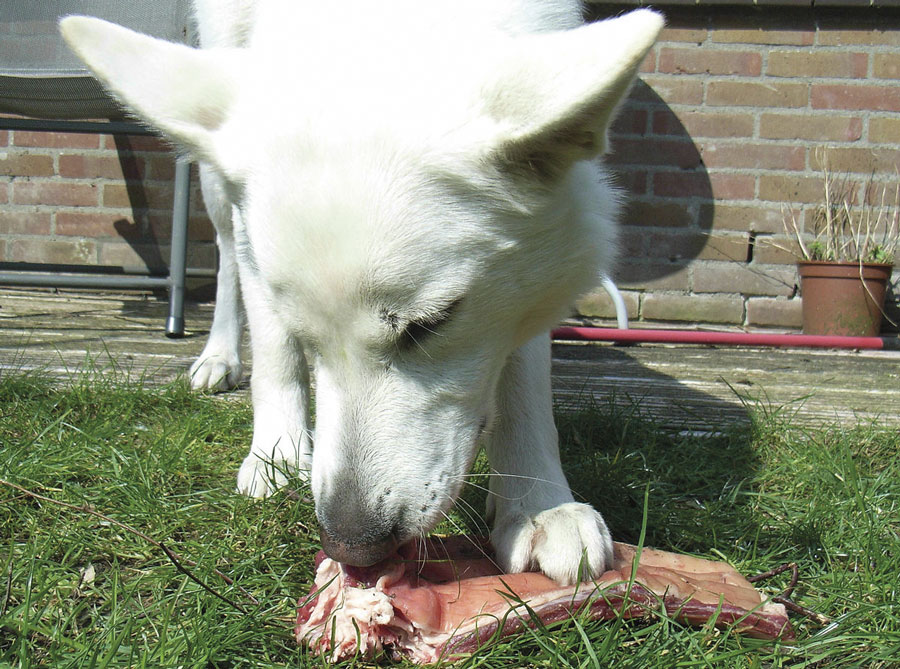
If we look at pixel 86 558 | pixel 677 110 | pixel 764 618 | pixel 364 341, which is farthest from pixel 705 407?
pixel 677 110

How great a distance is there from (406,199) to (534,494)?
0.70 metres

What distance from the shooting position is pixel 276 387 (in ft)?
7.27

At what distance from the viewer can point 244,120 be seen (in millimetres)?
1535

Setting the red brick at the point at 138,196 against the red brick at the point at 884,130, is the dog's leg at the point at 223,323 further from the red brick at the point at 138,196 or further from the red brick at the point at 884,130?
the red brick at the point at 884,130

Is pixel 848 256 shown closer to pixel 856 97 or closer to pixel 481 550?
pixel 856 97

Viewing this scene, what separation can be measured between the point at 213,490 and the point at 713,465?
130 cm

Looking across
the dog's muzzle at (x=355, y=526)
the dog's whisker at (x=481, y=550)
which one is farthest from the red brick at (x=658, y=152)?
the dog's muzzle at (x=355, y=526)

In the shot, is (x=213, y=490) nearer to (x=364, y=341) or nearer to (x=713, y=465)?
(x=364, y=341)

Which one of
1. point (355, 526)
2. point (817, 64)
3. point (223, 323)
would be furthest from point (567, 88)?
point (817, 64)

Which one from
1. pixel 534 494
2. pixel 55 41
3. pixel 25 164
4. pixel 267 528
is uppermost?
pixel 55 41

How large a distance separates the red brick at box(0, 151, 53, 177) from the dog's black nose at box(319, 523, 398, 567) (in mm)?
4934

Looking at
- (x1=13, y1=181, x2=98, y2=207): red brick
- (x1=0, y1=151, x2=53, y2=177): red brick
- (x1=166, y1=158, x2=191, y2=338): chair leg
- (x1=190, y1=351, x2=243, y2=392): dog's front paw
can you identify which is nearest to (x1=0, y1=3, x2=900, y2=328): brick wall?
(x1=13, y1=181, x2=98, y2=207): red brick

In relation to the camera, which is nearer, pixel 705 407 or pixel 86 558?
pixel 86 558

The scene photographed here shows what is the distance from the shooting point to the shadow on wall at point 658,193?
5.10 meters
